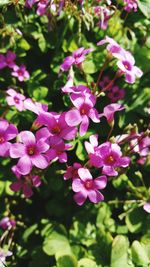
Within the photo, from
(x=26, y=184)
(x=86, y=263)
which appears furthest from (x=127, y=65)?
(x=86, y=263)

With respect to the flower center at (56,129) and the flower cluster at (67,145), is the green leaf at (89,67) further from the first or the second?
the flower center at (56,129)

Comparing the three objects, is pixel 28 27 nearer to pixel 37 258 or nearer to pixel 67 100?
pixel 67 100

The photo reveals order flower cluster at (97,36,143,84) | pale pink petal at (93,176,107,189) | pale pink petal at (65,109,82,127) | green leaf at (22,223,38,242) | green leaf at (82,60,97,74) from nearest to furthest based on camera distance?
pale pink petal at (65,109,82,127)
pale pink petal at (93,176,107,189)
flower cluster at (97,36,143,84)
green leaf at (82,60,97,74)
green leaf at (22,223,38,242)

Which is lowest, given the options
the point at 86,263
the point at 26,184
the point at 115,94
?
the point at 86,263

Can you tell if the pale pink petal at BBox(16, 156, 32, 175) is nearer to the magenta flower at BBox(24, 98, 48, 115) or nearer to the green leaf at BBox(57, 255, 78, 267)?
the magenta flower at BBox(24, 98, 48, 115)

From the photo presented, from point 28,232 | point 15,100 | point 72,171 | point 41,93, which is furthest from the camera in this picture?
point 28,232

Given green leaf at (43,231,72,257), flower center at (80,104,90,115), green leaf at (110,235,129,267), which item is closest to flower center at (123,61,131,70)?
flower center at (80,104,90,115)

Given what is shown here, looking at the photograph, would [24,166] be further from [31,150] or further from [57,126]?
[57,126]
